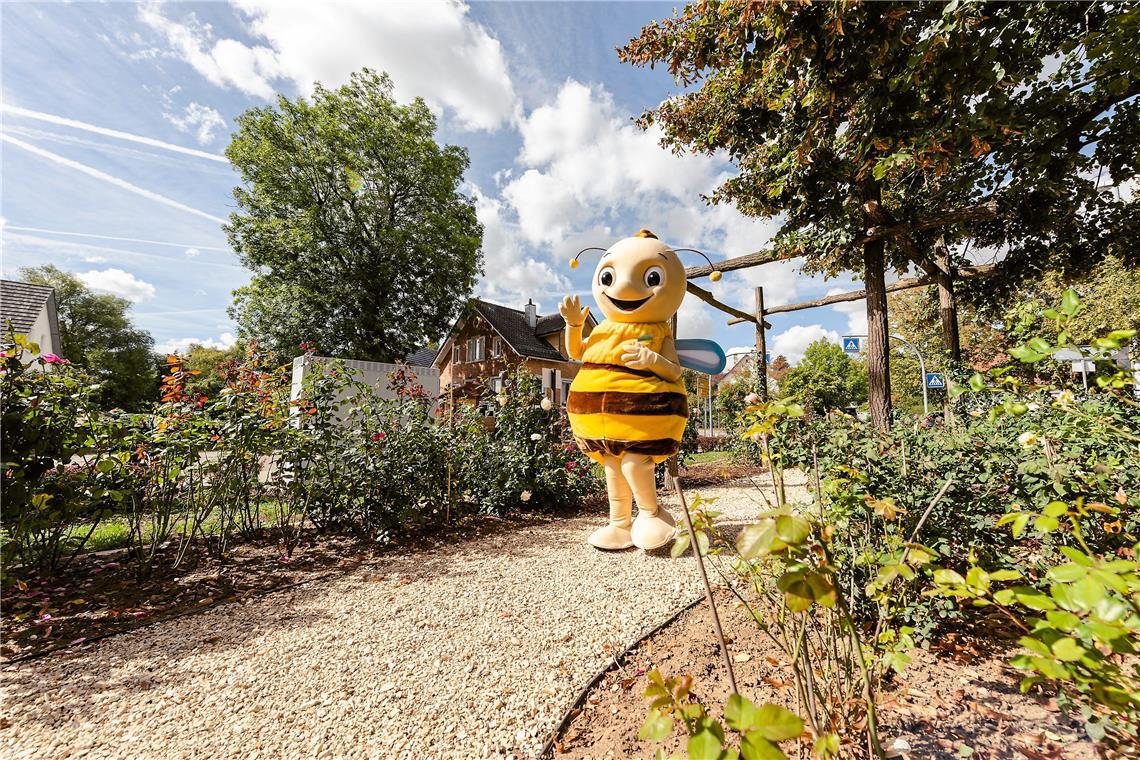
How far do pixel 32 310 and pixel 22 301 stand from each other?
81cm

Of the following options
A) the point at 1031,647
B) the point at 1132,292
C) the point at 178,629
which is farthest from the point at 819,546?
the point at 1132,292

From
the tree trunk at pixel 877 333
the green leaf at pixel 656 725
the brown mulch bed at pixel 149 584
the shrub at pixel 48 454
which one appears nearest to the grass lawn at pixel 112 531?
the brown mulch bed at pixel 149 584

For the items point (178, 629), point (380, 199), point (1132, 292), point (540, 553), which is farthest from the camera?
point (380, 199)

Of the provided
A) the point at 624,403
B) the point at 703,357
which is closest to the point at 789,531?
the point at 624,403

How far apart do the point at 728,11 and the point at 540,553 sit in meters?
4.76

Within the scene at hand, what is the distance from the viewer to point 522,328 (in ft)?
73.6

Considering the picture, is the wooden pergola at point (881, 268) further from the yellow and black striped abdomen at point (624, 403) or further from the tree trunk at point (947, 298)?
the yellow and black striped abdomen at point (624, 403)

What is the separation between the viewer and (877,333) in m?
5.57

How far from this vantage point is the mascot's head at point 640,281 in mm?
2189

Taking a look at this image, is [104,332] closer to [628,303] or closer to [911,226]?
[628,303]

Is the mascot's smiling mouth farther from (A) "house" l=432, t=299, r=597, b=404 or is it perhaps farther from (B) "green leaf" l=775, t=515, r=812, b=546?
(A) "house" l=432, t=299, r=597, b=404

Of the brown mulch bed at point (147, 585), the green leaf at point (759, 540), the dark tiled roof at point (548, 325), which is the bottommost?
the brown mulch bed at point (147, 585)

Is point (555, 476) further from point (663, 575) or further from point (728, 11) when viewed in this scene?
point (728, 11)

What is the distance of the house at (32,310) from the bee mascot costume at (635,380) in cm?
1485
